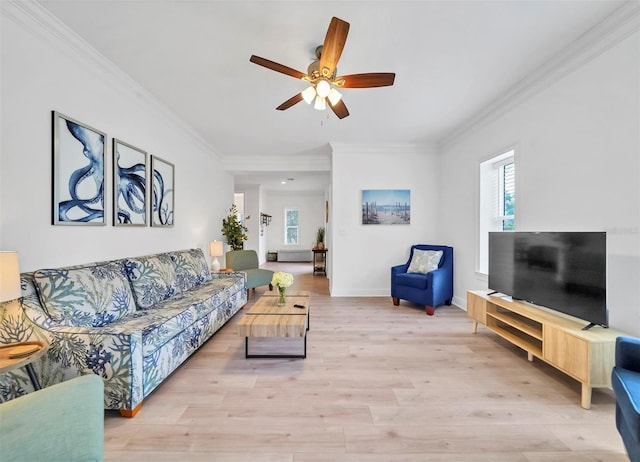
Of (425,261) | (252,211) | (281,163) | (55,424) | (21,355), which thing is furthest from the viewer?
(252,211)

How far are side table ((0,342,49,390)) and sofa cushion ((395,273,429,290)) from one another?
3906 millimetres

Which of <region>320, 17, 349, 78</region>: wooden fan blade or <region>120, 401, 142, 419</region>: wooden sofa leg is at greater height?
<region>320, 17, 349, 78</region>: wooden fan blade

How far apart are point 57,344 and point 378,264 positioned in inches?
168

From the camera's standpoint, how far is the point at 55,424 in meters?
0.97

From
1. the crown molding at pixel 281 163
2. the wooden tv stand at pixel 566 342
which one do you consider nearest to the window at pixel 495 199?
the wooden tv stand at pixel 566 342

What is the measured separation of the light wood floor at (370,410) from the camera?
1537 mm

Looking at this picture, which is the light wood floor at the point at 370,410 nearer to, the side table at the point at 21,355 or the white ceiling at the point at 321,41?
the side table at the point at 21,355

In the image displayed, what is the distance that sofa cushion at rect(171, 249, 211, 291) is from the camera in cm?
336

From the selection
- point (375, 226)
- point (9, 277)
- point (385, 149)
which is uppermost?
point (385, 149)

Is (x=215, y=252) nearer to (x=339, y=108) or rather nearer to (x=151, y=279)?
(x=151, y=279)

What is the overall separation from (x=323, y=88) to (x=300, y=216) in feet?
27.7

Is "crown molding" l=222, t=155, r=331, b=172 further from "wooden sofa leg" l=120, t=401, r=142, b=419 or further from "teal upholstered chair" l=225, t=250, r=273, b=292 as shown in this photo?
"wooden sofa leg" l=120, t=401, r=142, b=419

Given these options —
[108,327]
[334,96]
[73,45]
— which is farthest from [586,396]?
[73,45]

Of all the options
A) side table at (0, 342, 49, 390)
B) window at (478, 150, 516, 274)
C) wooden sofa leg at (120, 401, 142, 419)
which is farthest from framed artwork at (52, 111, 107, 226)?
window at (478, 150, 516, 274)
